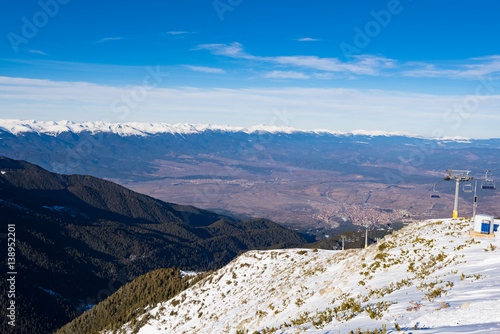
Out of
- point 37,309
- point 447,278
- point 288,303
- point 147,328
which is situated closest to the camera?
point 447,278

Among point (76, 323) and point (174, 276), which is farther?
point (76, 323)

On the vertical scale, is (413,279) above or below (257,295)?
above

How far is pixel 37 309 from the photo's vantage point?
6885 inches

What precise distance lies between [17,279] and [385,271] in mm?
217461

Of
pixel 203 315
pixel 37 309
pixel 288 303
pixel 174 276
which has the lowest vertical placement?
pixel 37 309

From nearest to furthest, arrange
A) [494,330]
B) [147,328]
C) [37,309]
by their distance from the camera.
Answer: [494,330], [147,328], [37,309]

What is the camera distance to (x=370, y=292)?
27984mm

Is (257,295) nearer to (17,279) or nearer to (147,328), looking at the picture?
(147,328)

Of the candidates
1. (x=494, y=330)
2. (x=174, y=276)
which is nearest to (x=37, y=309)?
(x=174, y=276)

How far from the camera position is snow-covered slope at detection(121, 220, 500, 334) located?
59.7 feet

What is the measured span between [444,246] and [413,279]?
31.9 ft

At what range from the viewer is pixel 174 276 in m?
106

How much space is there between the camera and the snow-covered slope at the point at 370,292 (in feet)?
59.7

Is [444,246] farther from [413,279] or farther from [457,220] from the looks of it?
[457,220]
